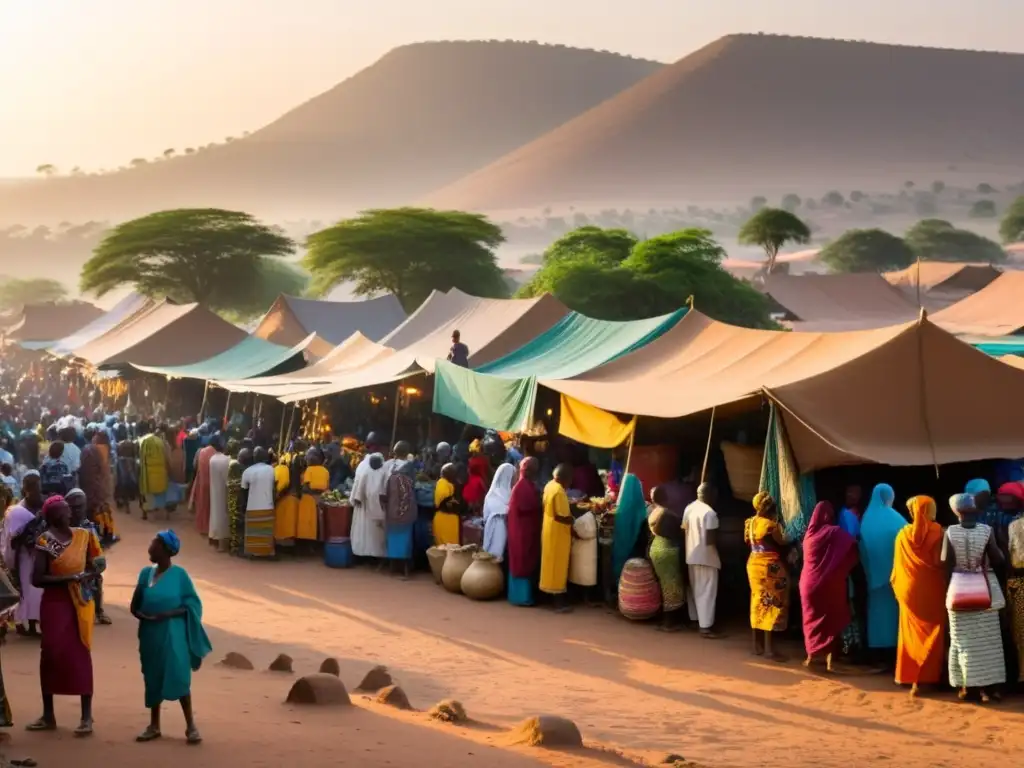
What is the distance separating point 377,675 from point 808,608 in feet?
10.1

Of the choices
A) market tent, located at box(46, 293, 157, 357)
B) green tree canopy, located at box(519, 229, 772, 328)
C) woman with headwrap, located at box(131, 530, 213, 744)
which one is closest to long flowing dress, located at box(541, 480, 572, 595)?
woman with headwrap, located at box(131, 530, 213, 744)

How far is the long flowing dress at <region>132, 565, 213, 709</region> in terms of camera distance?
6.39 meters

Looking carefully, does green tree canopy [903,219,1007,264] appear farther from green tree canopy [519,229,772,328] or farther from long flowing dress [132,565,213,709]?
long flowing dress [132,565,213,709]

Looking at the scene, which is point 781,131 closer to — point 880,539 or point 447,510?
point 447,510

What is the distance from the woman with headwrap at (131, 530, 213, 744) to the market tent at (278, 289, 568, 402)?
903cm

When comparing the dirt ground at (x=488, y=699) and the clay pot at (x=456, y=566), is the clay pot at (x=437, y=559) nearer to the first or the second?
the clay pot at (x=456, y=566)

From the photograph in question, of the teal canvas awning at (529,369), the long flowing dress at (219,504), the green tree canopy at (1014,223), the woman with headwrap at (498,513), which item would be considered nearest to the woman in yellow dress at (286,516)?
the long flowing dress at (219,504)

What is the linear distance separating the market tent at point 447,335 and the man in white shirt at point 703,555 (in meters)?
6.26

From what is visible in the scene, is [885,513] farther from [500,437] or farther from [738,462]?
[500,437]

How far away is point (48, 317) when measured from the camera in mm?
49375

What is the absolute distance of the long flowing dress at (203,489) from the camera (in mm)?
14461

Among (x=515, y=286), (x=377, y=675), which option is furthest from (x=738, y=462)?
(x=515, y=286)

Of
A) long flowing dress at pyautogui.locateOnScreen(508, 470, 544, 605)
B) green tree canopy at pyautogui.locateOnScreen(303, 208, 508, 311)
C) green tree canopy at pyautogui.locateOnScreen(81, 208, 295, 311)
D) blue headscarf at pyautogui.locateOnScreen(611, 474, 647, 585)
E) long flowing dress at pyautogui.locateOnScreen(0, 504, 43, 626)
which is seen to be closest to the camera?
long flowing dress at pyautogui.locateOnScreen(0, 504, 43, 626)

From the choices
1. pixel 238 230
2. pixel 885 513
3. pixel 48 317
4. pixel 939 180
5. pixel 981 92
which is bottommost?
pixel 885 513
